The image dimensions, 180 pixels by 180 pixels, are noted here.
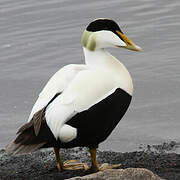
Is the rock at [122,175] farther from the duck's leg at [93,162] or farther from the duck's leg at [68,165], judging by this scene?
the duck's leg at [68,165]

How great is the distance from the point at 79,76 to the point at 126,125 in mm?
2511

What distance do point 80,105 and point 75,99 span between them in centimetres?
7

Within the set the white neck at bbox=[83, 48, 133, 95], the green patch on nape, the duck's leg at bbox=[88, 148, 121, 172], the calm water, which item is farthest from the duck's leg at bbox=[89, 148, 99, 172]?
the calm water

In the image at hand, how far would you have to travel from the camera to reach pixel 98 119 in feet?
17.9

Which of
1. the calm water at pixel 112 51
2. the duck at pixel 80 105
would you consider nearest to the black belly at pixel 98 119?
the duck at pixel 80 105

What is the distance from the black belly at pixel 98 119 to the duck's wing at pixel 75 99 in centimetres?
5

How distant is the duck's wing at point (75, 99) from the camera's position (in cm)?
526

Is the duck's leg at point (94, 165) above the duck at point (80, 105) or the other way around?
the other way around

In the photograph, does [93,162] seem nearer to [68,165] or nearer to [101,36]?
[68,165]

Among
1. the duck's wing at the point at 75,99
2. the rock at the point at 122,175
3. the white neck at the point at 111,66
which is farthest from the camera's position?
the white neck at the point at 111,66

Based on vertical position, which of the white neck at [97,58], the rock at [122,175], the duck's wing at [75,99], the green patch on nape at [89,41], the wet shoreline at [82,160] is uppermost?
the green patch on nape at [89,41]

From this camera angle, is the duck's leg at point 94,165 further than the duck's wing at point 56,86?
Yes

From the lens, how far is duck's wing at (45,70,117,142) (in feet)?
17.3

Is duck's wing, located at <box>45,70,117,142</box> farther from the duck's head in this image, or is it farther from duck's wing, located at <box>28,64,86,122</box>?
the duck's head
